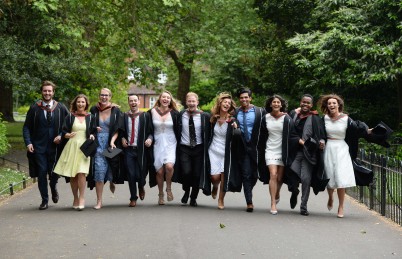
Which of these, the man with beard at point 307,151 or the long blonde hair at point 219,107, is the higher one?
the long blonde hair at point 219,107

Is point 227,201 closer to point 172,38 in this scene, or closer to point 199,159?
point 199,159

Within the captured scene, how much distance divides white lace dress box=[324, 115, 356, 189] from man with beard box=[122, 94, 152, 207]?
2914mm

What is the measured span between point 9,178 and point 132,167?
24.0 ft

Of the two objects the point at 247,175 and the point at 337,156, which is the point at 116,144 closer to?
the point at 247,175

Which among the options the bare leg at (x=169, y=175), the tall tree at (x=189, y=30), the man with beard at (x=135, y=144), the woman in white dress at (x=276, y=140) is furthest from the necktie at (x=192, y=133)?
the tall tree at (x=189, y=30)

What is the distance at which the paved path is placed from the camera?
911 centimetres

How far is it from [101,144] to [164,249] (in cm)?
412

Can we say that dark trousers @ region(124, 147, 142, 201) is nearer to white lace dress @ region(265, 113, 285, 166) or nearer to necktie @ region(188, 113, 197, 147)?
necktie @ region(188, 113, 197, 147)

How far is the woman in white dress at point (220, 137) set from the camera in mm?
12984

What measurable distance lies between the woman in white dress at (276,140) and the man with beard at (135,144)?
199cm

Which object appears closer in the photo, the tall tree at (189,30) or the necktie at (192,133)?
the necktie at (192,133)

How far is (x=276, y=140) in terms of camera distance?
12.8 m

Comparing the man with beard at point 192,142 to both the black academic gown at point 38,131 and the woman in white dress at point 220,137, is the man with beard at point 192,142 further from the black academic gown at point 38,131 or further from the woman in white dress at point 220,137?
the black academic gown at point 38,131

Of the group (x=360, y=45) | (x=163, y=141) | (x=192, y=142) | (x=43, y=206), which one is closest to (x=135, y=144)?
(x=163, y=141)
